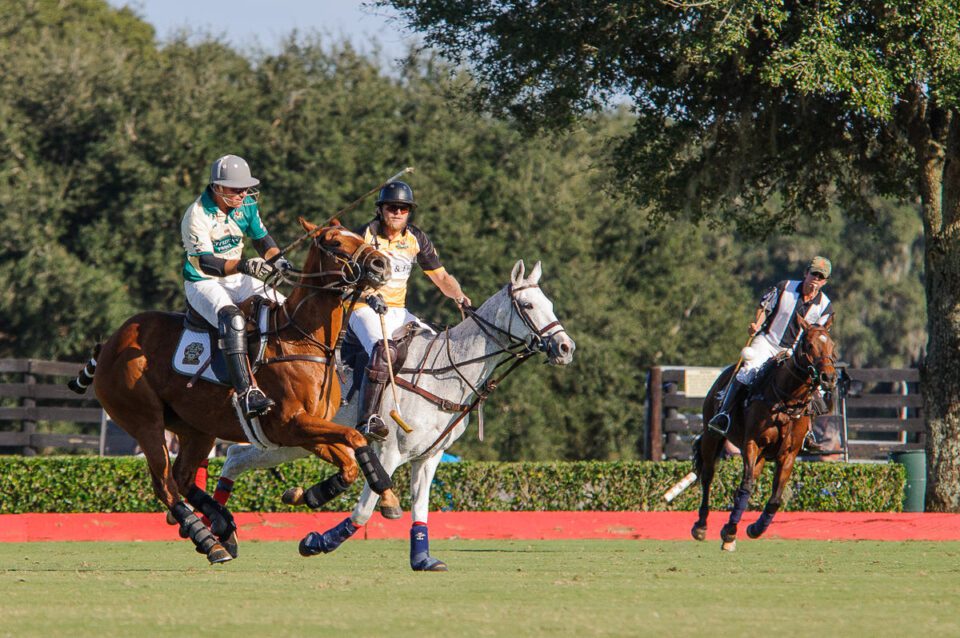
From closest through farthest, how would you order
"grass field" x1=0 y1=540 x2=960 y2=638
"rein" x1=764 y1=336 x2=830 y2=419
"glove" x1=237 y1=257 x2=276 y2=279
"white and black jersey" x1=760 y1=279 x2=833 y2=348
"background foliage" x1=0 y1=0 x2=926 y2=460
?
"grass field" x1=0 y1=540 x2=960 y2=638 → "glove" x1=237 y1=257 x2=276 y2=279 → "rein" x1=764 y1=336 x2=830 y2=419 → "white and black jersey" x1=760 y1=279 x2=833 y2=348 → "background foliage" x1=0 y1=0 x2=926 y2=460

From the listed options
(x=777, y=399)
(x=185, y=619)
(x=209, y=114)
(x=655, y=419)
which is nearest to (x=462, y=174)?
(x=209, y=114)

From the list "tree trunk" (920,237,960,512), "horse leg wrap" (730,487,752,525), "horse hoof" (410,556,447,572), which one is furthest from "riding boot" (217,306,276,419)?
"tree trunk" (920,237,960,512)

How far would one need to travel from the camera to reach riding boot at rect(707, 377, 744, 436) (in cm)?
1216

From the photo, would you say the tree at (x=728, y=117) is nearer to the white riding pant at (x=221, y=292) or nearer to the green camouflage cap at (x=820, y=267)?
the green camouflage cap at (x=820, y=267)

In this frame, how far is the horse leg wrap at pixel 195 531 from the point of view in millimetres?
8367

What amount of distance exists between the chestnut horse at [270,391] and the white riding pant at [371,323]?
76 centimetres

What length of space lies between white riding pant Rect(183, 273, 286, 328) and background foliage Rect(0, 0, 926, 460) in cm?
1729

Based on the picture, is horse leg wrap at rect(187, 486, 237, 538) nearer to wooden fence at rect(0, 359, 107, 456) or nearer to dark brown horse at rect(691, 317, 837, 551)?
dark brown horse at rect(691, 317, 837, 551)

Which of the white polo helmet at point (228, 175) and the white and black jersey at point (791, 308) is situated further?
the white and black jersey at point (791, 308)

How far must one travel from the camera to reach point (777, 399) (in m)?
11.9

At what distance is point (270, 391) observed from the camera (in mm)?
8391

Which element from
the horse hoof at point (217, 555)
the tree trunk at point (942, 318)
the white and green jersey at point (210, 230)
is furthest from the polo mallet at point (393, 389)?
the tree trunk at point (942, 318)

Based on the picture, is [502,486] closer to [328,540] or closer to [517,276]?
[517,276]

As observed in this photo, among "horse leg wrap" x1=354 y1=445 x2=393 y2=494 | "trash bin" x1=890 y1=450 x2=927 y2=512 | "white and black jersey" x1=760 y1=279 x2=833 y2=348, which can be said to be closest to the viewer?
"horse leg wrap" x1=354 y1=445 x2=393 y2=494
